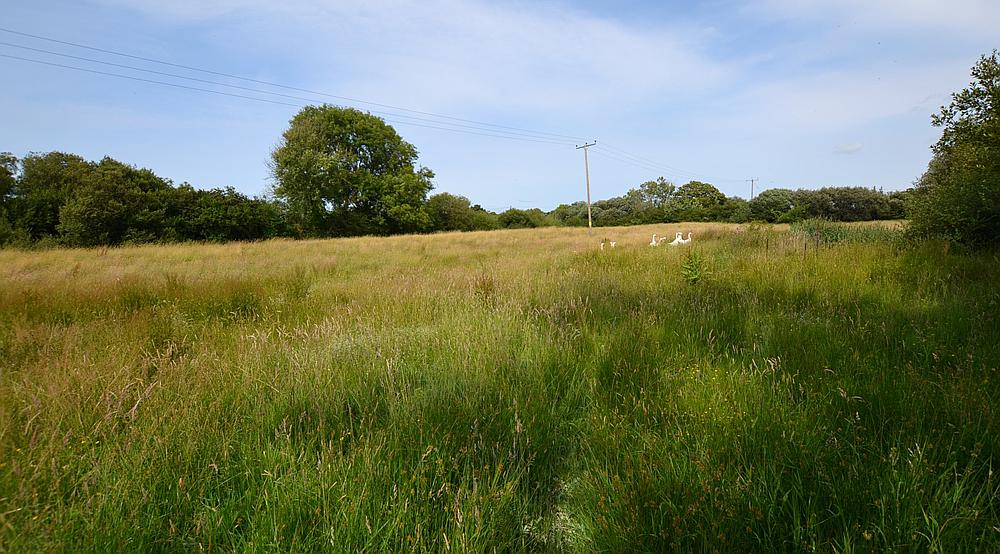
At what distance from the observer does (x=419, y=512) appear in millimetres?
1400

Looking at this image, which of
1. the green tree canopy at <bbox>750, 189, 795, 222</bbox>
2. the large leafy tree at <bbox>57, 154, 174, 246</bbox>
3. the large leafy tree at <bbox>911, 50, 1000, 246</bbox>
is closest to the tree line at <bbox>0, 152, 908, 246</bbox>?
the large leafy tree at <bbox>57, 154, 174, 246</bbox>

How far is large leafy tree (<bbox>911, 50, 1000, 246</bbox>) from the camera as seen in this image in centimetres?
639

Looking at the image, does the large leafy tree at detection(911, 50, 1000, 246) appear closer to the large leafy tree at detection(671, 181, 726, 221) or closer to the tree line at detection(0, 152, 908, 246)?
the tree line at detection(0, 152, 908, 246)

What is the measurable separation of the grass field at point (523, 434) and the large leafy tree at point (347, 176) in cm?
3393

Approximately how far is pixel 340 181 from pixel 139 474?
1483 inches

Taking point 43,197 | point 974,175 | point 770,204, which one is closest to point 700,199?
point 770,204

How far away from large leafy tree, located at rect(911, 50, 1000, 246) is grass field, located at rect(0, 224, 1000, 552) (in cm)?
405

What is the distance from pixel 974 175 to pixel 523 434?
32.0ft

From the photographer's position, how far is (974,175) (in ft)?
22.3

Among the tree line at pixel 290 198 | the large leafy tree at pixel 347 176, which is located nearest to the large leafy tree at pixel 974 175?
the tree line at pixel 290 198

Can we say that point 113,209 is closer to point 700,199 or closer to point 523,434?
point 523,434

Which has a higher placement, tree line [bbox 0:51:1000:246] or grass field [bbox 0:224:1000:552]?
tree line [bbox 0:51:1000:246]

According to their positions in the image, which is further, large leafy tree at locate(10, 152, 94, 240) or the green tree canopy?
the green tree canopy

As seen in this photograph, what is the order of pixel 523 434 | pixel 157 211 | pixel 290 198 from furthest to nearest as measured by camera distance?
pixel 290 198 < pixel 157 211 < pixel 523 434
